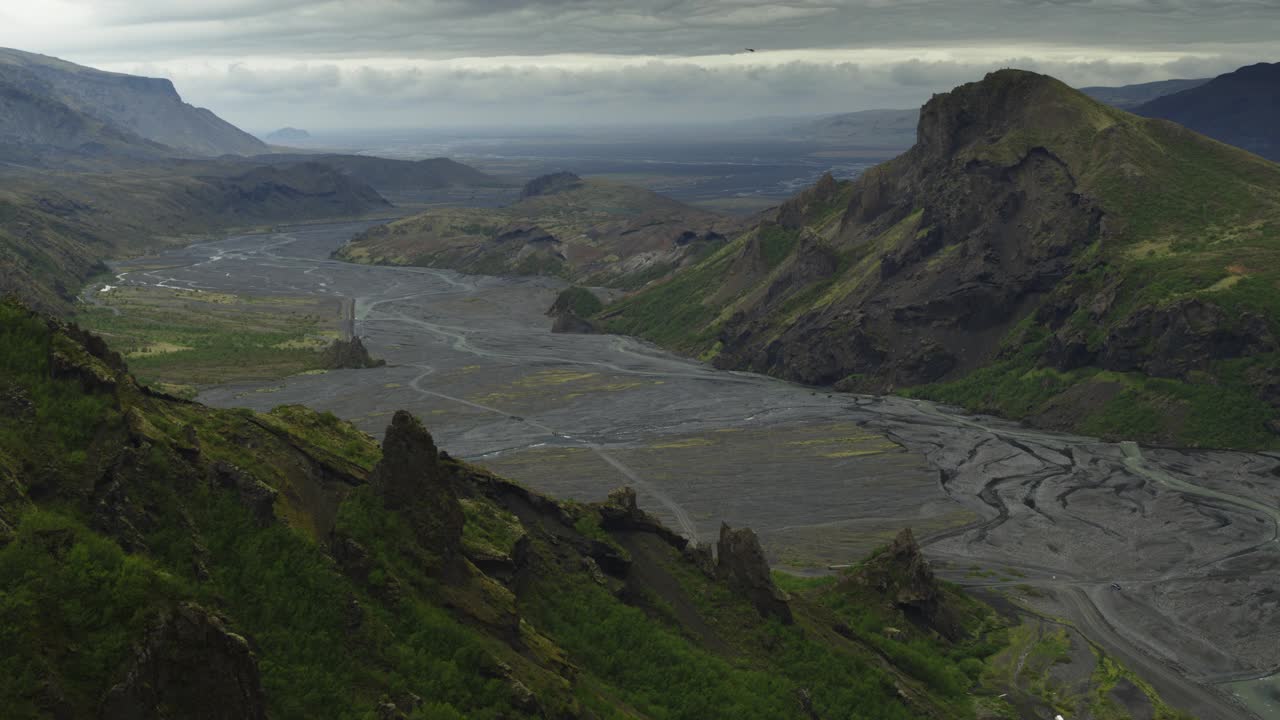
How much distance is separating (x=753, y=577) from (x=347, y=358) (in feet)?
413

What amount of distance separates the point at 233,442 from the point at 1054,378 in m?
120

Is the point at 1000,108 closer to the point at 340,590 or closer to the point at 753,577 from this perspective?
the point at 753,577

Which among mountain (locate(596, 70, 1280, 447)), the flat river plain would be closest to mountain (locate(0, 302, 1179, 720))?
the flat river plain

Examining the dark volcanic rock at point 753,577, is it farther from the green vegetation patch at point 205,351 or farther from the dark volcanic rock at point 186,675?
the green vegetation patch at point 205,351

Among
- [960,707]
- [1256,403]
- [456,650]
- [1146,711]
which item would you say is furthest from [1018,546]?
[456,650]

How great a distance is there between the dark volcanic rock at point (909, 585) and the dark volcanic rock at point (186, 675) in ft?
160

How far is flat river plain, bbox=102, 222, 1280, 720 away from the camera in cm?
7469

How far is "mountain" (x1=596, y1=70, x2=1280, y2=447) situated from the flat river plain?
25.4 ft

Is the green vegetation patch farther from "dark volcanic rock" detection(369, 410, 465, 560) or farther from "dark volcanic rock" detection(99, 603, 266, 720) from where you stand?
"dark volcanic rock" detection(99, 603, 266, 720)

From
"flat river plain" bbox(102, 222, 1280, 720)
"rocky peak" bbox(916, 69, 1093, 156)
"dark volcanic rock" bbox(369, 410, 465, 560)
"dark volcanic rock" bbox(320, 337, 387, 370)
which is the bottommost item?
"flat river plain" bbox(102, 222, 1280, 720)

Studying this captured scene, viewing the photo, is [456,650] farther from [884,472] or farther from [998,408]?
[998,408]

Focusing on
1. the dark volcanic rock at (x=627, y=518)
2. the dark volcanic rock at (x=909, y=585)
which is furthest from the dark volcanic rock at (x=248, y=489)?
the dark volcanic rock at (x=909, y=585)

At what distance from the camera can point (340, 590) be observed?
3177cm

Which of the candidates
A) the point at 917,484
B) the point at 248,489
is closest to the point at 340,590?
the point at 248,489
